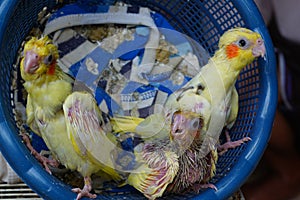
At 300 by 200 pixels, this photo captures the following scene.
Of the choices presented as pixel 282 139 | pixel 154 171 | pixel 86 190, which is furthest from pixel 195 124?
pixel 282 139

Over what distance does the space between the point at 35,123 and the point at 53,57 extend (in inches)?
5.3

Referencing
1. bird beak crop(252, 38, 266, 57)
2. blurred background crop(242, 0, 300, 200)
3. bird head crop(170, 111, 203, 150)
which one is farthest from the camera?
blurred background crop(242, 0, 300, 200)

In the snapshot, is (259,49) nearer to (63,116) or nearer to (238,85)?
(238,85)

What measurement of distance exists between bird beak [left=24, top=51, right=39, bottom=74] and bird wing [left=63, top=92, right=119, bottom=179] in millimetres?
75

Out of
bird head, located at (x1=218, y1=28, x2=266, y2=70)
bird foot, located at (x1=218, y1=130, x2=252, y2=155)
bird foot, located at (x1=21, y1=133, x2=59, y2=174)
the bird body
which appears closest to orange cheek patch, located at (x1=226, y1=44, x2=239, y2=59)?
bird head, located at (x1=218, y1=28, x2=266, y2=70)

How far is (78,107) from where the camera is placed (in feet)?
2.94

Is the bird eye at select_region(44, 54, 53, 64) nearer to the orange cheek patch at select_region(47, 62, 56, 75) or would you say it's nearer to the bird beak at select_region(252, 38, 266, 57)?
the orange cheek patch at select_region(47, 62, 56, 75)

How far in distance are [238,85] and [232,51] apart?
138 mm

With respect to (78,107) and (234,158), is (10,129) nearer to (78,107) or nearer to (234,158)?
(78,107)

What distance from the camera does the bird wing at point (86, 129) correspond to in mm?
889

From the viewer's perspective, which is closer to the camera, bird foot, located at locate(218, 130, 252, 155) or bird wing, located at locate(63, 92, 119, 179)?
bird wing, located at locate(63, 92, 119, 179)

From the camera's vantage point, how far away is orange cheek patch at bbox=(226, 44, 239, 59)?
98 centimetres

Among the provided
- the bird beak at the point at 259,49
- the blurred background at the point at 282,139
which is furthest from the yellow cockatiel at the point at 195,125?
the blurred background at the point at 282,139

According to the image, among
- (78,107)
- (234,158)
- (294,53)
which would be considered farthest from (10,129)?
(294,53)
